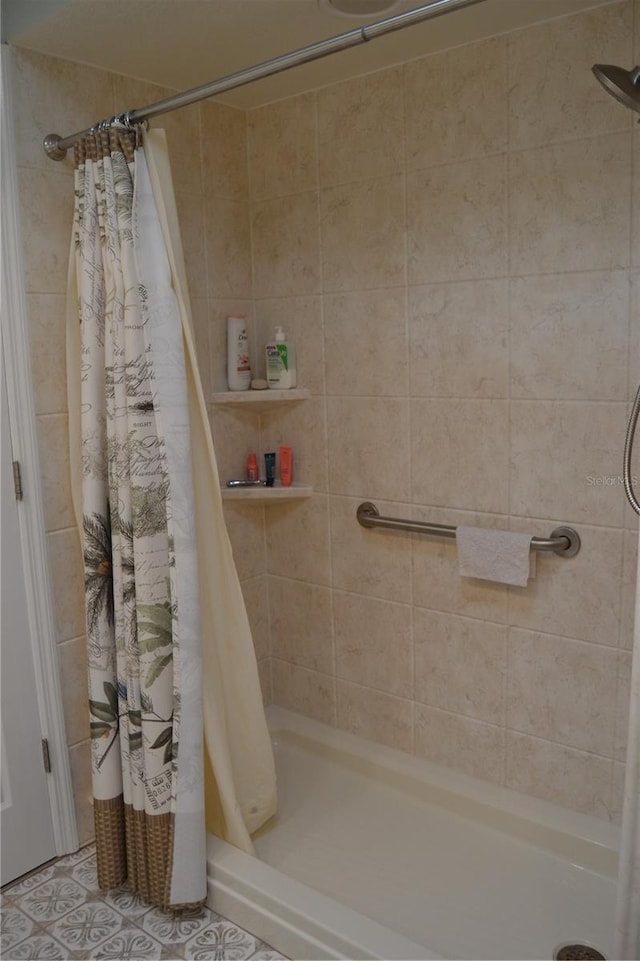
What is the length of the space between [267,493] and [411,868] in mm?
1201

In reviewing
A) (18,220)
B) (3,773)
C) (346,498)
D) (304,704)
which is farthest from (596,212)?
(3,773)

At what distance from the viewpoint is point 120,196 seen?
187cm

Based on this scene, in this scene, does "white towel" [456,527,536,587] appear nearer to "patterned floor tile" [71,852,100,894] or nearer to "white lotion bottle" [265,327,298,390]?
"white lotion bottle" [265,327,298,390]

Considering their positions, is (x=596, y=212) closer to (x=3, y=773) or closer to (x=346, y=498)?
(x=346, y=498)

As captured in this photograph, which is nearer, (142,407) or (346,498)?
(142,407)

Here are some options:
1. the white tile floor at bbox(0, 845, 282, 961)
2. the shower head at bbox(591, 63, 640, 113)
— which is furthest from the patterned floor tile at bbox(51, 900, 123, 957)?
the shower head at bbox(591, 63, 640, 113)

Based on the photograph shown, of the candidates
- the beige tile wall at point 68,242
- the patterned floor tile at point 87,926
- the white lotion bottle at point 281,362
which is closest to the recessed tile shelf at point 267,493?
the beige tile wall at point 68,242

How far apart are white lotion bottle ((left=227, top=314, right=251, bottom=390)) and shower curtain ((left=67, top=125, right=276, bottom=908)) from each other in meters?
0.60

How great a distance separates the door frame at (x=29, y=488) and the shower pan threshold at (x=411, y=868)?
48cm

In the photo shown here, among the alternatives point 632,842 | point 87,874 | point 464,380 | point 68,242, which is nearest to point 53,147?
point 68,242

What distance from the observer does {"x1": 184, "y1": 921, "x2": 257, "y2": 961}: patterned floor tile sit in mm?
1855

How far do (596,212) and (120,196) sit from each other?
116 centimetres

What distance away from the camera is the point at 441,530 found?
7.49 ft

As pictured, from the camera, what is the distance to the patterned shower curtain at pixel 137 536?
1.87 meters
